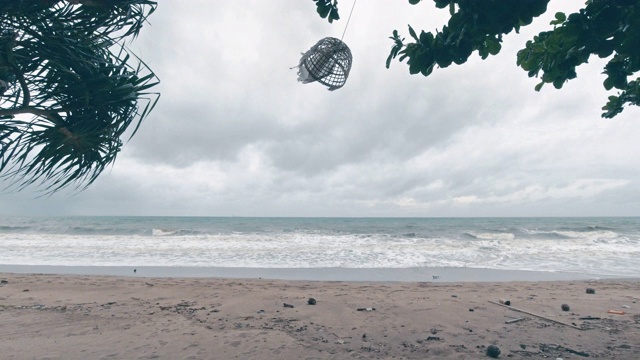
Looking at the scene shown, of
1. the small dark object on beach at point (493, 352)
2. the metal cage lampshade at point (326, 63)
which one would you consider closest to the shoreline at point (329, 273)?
the small dark object on beach at point (493, 352)

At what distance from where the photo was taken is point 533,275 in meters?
11.5

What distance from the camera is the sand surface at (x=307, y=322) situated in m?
4.51

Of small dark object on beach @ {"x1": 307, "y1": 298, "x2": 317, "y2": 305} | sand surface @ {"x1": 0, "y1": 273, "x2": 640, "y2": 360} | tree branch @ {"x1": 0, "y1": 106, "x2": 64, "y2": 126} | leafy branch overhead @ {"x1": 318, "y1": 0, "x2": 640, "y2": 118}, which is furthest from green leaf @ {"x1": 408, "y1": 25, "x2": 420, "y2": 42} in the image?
small dark object on beach @ {"x1": 307, "y1": 298, "x2": 317, "y2": 305}

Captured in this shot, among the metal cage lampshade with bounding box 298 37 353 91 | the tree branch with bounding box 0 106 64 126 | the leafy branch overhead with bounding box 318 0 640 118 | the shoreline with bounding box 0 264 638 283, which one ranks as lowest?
the shoreline with bounding box 0 264 638 283

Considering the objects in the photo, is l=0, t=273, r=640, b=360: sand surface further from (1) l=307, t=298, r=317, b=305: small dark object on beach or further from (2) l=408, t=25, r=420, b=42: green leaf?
(2) l=408, t=25, r=420, b=42: green leaf

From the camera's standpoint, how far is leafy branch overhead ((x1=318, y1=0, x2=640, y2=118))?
211 cm

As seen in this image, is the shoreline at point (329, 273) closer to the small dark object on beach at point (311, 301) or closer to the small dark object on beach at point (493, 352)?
the small dark object on beach at point (311, 301)

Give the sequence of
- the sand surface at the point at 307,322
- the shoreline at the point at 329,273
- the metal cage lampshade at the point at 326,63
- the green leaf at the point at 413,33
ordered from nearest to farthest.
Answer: the green leaf at the point at 413,33 < the metal cage lampshade at the point at 326,63 < the sand surface at the point at 307,322 < the shoreline at the point at 329,273

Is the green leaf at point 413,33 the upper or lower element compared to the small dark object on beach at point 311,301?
upper

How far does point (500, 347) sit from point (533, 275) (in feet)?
26.5

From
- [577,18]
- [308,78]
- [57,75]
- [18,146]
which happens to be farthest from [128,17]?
[577,18]

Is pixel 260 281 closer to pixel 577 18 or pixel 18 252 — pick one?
pixel 577 18

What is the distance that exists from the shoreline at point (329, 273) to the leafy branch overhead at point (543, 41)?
834cm

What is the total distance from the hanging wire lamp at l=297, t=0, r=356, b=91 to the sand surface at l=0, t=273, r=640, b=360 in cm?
297
